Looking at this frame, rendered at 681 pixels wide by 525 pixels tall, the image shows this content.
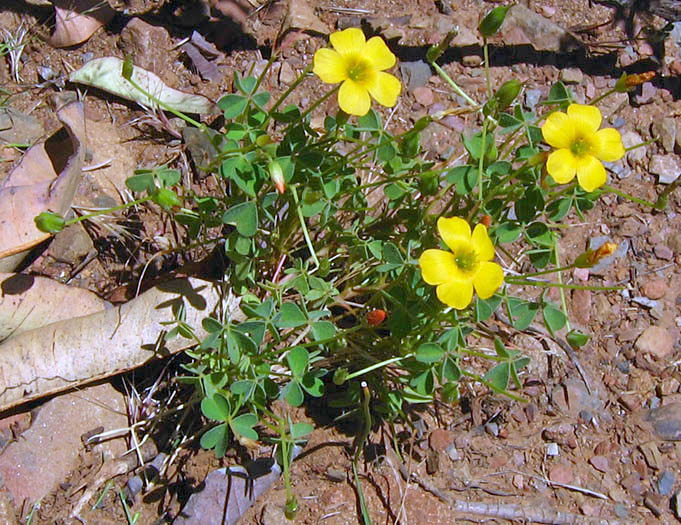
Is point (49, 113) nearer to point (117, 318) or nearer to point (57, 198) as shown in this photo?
point (57, 198)

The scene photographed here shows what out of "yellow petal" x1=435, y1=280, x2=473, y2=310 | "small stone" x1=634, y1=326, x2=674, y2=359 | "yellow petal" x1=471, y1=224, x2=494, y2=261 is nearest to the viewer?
"yellow petal" x1=435, y1=280, x2=473, y2=310

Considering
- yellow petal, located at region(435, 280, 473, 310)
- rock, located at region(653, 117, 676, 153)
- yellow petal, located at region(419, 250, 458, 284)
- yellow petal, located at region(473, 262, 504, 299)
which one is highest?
yellow petal, located at region(419, 250, 458, 284)

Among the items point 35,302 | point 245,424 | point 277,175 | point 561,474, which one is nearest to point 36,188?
point 35,302

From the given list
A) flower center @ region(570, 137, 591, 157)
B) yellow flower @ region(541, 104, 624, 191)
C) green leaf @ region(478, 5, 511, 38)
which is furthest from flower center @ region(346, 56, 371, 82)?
flower center @ region(570, 137, 591, 157)

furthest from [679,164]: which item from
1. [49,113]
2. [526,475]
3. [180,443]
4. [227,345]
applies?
[49,113]

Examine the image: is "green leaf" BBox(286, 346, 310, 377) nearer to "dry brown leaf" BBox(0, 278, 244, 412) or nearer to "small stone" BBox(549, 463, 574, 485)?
"dry brown leaf" BBox(0, 278, 244, 412)

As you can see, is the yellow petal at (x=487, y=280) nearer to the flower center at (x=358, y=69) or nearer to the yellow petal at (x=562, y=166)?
the yellow petal at (x=562, y=166)
